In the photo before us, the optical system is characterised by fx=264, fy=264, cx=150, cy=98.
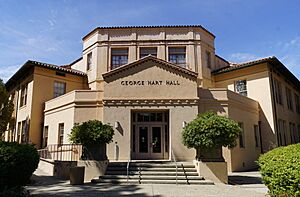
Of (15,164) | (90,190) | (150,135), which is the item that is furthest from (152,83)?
(15,164)

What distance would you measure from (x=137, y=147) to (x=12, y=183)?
8.36 metres

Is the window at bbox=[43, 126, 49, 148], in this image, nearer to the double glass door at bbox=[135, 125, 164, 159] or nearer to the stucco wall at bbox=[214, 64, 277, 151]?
the double glass door at bbox=[135, 125, 164, 159]

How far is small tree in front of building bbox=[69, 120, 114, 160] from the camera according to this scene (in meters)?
13.6

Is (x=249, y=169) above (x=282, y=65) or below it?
below

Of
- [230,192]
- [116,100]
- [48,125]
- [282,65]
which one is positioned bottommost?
[230,192]

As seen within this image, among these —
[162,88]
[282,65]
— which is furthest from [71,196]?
[282,65]

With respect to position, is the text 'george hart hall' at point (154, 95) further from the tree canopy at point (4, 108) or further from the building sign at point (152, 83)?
the tree canopy at point (4, 108)

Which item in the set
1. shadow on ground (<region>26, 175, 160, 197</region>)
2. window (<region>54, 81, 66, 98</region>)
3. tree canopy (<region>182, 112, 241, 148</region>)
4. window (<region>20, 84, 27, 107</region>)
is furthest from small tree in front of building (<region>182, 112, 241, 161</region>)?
window (<region>20, 84, 27, 107</region>)

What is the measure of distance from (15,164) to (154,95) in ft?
30.5

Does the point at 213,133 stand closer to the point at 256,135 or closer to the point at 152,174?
the point at 152,174

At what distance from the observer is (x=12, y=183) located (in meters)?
9.68

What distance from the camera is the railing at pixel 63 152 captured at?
16828 millimetres

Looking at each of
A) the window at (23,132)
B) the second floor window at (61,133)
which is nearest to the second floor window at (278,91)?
the second floor window at (61,133)

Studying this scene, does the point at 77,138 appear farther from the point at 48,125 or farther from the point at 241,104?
the point at 241,104
